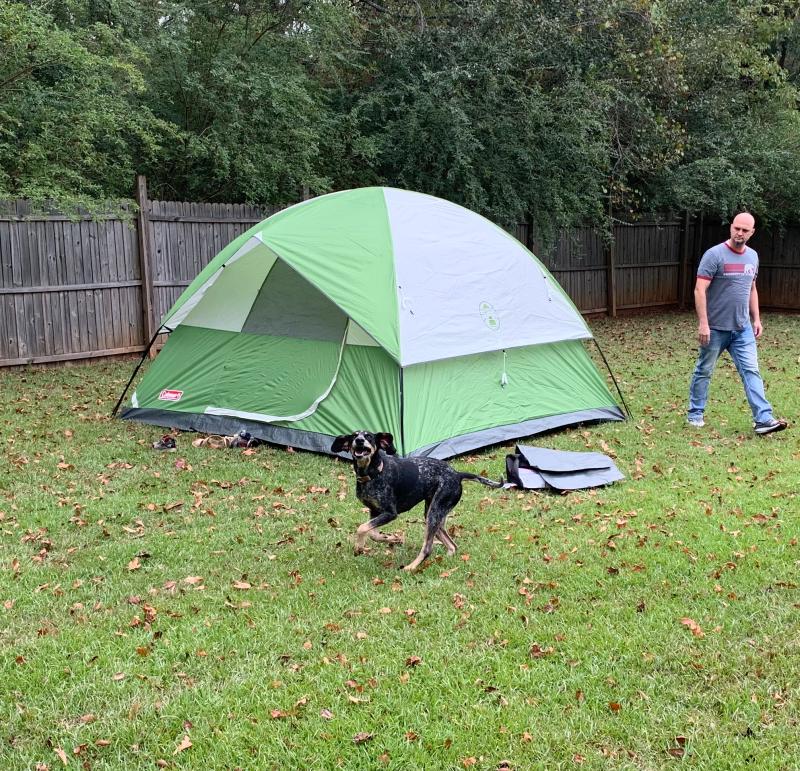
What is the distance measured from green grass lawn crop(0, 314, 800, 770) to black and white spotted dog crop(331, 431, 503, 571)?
28 cm

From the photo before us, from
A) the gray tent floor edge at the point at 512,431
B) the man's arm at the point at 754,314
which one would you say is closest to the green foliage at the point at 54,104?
the gray tent floor edge at the point at 512,431

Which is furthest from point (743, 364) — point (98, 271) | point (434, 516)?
point (98, 271)

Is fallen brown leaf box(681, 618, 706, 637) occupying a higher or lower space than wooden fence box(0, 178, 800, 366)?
lower

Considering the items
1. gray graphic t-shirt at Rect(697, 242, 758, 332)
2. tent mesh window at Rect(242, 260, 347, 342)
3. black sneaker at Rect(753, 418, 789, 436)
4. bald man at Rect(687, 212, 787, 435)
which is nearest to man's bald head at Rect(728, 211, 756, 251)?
bald man at Rect(687, 212, 787, 435)

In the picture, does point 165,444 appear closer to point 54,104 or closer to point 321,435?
point 321,435

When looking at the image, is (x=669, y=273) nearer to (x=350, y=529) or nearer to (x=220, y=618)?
(x=350, y=529)

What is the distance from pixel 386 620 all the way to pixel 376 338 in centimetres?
330

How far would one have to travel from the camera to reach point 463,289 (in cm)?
806

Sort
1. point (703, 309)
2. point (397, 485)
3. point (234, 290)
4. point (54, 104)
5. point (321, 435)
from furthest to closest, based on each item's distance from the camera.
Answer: point (54, 104) < point (234, 290) < point (703, 309) < point (321, 435) < point (397, 485)

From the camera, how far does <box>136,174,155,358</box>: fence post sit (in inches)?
475

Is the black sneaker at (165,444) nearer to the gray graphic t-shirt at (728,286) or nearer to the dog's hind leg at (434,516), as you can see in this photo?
the dog's hind leg at (434,516)

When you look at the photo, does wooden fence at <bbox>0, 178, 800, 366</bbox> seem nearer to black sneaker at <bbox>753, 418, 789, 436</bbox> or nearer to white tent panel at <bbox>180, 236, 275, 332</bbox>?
white tent panel at <bbox>180, 236, 275, 332</bbox>

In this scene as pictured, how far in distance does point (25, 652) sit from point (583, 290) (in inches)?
606

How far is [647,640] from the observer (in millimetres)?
4020
